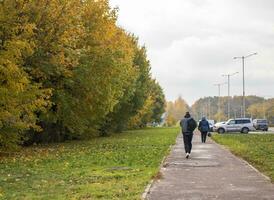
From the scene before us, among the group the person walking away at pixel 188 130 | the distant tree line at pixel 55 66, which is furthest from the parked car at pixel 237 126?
the person walking away at pixel 188 130

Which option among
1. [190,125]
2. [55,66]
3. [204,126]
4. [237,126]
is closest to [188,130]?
[190,125]

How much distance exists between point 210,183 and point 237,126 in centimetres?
5682

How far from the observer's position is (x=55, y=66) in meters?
29.5

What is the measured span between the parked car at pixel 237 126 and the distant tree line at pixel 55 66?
2838cm

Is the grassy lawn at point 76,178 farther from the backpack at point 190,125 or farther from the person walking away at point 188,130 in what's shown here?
the backpack at point 190,125

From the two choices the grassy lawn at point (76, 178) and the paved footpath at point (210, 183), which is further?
the grassy lawn at point (76, 178)

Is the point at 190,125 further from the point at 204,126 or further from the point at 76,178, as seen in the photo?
the point at 204,126

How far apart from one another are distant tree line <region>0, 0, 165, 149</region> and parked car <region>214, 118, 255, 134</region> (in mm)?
28383

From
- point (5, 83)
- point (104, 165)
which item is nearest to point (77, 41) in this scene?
point (5, 83)

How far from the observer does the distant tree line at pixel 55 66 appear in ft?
76.3

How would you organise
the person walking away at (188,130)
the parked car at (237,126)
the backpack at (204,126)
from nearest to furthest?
the person walking away at (188,130), the backpack at (204,126), the parked car at (237,126)

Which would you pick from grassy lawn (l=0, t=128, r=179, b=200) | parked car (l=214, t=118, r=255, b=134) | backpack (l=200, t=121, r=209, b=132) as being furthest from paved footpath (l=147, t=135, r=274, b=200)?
parked car (l=214, t=118, r=255, b=134)

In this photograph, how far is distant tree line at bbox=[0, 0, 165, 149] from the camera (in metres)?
23.2

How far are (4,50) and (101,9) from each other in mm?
14730
